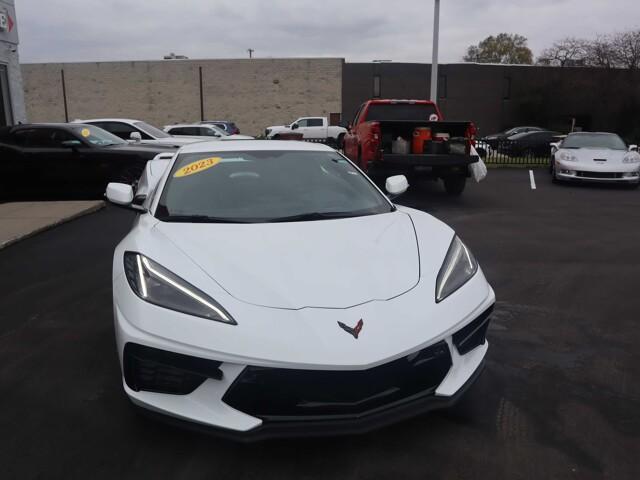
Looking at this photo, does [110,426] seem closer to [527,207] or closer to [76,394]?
[76,394]

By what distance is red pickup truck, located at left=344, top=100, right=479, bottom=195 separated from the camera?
32.0 feet

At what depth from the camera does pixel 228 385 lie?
2258 mm

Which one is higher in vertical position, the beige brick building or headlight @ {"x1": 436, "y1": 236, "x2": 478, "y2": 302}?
the beige brick building

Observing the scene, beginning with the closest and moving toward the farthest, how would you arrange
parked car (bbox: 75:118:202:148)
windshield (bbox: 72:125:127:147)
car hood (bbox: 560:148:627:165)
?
windshield (bbox: 72:125:127:147) → car hood (bbox: 560:148:627:165) → parked car (bbox: 75:118:202:148)

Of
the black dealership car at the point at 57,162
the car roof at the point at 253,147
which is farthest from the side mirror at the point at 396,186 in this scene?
the black dealership car at the point at 57,162

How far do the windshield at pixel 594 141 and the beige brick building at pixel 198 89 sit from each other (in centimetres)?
2903

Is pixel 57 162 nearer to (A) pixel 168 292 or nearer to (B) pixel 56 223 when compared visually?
(B) pixel 56 223

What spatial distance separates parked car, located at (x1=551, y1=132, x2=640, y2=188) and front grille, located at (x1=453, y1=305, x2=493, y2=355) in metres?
10.7

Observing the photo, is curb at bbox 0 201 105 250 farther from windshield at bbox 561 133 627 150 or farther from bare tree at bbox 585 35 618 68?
bare tree at bbox 585 35 618 68

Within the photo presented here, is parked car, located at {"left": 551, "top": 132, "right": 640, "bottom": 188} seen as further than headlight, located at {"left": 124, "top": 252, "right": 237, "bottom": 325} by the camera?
Yes

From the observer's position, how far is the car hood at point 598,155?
1211 centimetres

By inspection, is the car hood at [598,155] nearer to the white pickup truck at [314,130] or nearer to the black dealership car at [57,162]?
the black dealership car at [57,162]

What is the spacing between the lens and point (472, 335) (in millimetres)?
2684

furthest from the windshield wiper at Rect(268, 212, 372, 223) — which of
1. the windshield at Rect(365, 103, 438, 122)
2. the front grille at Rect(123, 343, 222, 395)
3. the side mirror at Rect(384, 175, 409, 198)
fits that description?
the windshield at Rect(365, 103, 438, 122)
